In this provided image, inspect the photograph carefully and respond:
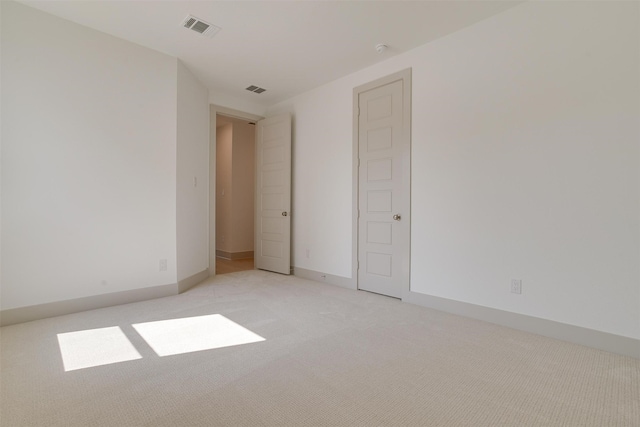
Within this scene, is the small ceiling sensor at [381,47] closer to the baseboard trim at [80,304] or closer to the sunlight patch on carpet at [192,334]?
the sunlight patch on carpet at [192,334]

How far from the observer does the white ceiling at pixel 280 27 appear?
8.71 ft

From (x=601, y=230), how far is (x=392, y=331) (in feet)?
5.78

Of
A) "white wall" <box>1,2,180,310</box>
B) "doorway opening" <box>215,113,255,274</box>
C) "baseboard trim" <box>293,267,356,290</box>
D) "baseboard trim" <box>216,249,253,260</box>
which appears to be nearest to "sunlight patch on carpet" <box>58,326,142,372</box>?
"white wall" <box>1,2,180,310</box>

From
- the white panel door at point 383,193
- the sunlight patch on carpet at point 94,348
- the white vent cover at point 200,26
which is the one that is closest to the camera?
the sunlight patch on carpet at point 94,348

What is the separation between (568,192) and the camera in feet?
7.88

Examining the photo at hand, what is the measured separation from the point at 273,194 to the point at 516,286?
11.8ft

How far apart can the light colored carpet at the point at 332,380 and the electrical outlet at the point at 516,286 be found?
339 mm

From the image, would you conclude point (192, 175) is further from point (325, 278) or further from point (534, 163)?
point (534, 163)

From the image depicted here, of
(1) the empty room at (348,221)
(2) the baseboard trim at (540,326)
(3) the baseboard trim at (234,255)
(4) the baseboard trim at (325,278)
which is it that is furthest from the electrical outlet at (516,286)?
(3) the baseboard trim at (234,255)

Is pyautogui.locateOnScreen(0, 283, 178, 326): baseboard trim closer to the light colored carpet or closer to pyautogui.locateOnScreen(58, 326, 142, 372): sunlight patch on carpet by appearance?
the light colored carpet

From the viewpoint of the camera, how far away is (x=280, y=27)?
297 centimetres

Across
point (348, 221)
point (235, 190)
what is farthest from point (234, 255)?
point (348, 221)

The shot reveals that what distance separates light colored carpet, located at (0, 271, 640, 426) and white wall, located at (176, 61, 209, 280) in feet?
4.26

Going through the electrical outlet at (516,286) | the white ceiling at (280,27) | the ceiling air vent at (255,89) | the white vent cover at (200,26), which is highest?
the ceiling air vent at (255,89)
